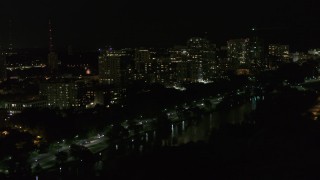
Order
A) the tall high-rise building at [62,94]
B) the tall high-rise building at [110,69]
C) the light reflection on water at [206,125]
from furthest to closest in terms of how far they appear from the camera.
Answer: the tall high-rise building at [110,69]
the tall high-rise building at [62,94]
the light reflection on water at [206,125]

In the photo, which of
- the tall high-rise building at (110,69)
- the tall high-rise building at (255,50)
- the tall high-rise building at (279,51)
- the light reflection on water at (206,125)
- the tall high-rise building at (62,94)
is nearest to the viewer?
the light reflection on water at (206,125)

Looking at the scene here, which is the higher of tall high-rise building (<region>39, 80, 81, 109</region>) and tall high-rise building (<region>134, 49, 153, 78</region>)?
tall high-rise building (<region>134, 49, 153, 78</region>)

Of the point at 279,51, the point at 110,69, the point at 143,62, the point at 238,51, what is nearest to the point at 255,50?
the point at 238,51

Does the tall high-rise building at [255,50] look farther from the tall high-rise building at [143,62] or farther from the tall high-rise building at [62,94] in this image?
the tall high-rise building at [62,94]

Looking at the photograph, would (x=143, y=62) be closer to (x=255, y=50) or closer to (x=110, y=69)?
(x=110, y=69)

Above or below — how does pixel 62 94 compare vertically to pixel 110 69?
below

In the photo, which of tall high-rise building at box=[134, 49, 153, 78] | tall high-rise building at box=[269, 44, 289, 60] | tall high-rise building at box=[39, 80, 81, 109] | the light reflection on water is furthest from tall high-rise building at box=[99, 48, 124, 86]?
tall high-rise building at box=[269, 44, 289, 60]

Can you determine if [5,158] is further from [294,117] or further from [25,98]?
[25,98]

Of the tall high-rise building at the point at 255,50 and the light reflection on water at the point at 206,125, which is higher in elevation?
the tall high-rise building at the point at 255,50

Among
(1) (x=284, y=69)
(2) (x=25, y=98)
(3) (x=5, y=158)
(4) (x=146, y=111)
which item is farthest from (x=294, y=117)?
(1) (x=284, y=69)

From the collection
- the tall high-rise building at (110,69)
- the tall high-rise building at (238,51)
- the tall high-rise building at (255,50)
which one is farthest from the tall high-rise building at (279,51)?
the tall high-rise building at (110,69)

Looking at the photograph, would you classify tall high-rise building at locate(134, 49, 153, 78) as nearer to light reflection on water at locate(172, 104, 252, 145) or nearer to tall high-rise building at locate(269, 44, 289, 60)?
light reflection on water at locate(172, 104, 252, 145)
